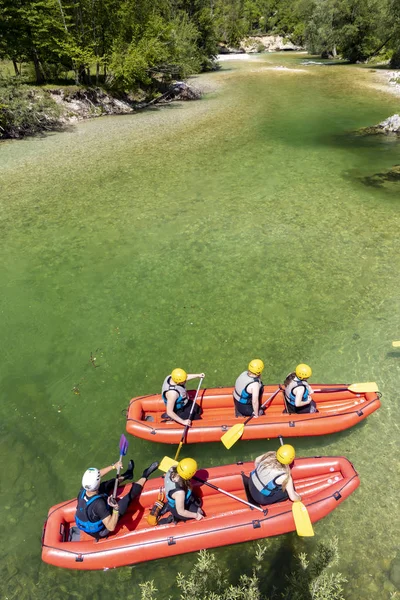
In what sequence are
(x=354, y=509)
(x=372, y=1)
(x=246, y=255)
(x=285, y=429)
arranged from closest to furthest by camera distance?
(x=354, y=509), (x=285, y=429), (x=246, y=255), (x=372, y=1)

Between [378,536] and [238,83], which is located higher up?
[238,83]

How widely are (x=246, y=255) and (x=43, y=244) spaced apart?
674cm

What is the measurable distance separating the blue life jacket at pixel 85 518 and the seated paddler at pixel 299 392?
330cm

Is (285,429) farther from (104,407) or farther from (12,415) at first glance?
(12,415)

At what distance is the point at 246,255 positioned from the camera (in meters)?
11.0

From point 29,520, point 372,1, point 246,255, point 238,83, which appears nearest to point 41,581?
point 29,520

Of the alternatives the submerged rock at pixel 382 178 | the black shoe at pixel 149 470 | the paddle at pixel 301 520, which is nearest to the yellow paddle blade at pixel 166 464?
the black shoe at pixel 149 470

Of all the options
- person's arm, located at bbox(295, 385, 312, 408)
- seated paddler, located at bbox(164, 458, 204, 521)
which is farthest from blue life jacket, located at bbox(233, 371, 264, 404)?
seated paddler, located at bbox(164, 458, 204, 521)

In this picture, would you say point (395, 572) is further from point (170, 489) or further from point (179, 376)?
point (179, 376)

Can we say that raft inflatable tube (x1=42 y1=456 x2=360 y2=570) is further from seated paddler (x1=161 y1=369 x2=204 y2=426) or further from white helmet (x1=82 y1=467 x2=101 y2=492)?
seated paddler (x1=161 y1=369 x2=204 y2=426)

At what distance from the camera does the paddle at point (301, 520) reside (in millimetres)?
4484

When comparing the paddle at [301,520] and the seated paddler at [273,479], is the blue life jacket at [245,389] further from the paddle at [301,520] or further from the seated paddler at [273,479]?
the paddle at [301,520]

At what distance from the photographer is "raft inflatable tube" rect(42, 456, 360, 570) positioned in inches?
179

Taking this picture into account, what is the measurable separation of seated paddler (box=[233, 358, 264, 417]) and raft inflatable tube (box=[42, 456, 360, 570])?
102 cm
